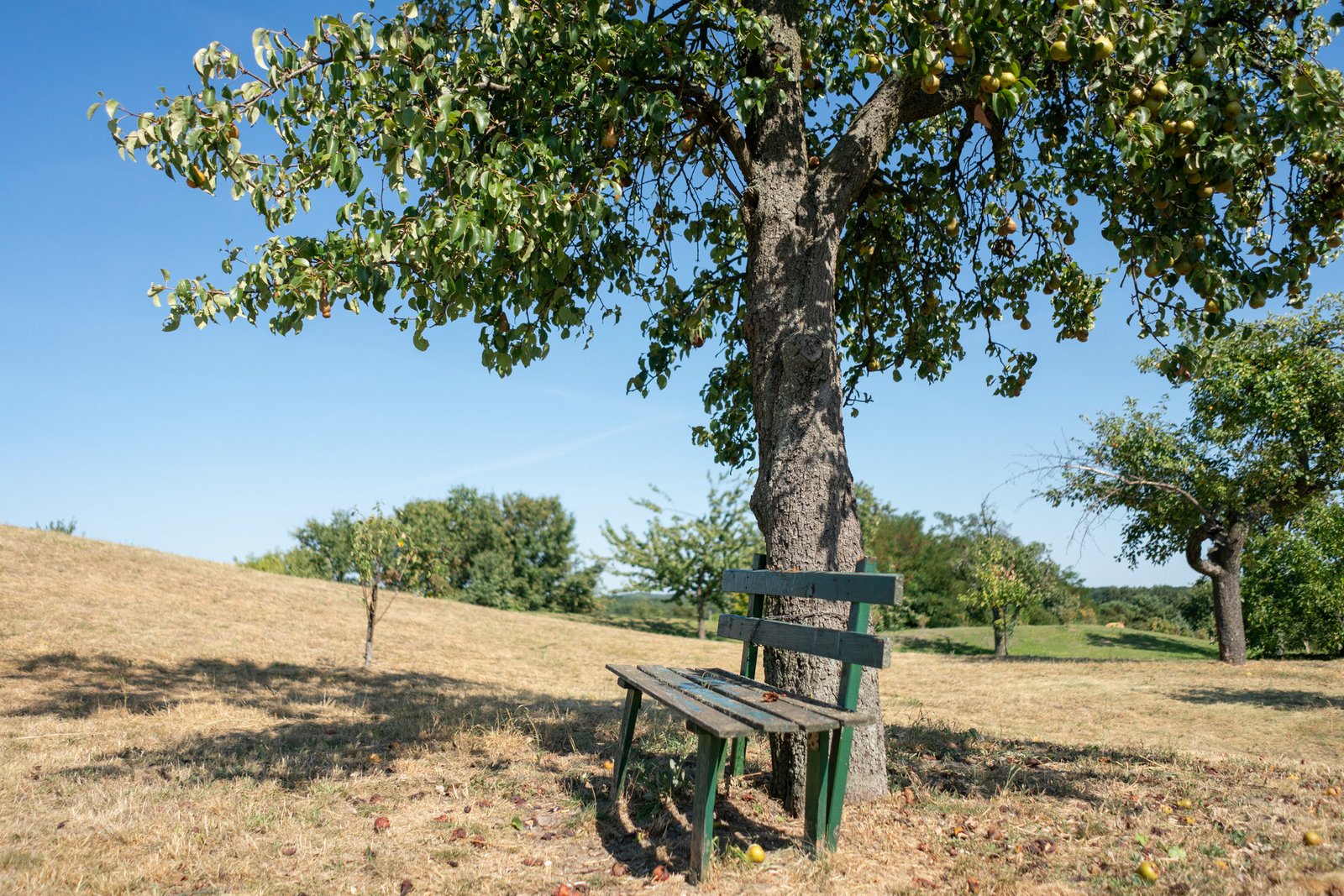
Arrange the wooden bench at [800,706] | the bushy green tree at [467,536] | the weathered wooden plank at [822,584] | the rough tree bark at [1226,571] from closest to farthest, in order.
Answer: the wooden bench at [800,706] < the weathered wooden plank at [822,584] < the rough tree bark at [1226,571] < the bushy green tree at [467,536]

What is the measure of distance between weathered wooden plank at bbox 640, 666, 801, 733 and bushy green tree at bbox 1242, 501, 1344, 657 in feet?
58.1

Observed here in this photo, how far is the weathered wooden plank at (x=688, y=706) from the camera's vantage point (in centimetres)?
314

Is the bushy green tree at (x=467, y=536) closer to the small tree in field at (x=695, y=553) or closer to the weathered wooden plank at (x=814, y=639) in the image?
the small tree in field at (x=695, y=553)

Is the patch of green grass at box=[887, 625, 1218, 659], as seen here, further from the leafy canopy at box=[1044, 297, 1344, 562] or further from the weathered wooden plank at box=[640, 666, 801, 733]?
the weathered wooden plank at box=[640, 666, 801, 733]

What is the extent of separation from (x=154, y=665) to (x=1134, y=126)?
11.6 meters

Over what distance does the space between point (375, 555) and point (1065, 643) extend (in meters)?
21.8

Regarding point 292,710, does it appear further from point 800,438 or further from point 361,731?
point 800,438

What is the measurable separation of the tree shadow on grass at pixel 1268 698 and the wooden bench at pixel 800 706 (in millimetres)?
10795

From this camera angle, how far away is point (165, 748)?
607 cm

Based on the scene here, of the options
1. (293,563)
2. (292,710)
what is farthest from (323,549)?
(292,710)

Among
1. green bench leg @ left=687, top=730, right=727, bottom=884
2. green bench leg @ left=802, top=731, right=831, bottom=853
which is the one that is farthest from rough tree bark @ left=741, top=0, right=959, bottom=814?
green bench leg @ left=687, top=730, right=727, bottom=884

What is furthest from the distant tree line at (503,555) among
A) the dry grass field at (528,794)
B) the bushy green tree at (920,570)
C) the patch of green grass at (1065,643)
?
the dry grass field at (528,794)

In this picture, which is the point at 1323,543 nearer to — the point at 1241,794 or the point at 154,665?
the point at 1241,794

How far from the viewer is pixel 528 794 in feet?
16.2
